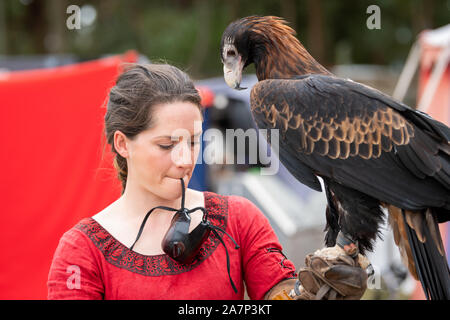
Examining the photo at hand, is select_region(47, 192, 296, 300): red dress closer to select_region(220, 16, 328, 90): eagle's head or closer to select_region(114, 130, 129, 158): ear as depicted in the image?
select_region(114, 130, 129, 158): ear

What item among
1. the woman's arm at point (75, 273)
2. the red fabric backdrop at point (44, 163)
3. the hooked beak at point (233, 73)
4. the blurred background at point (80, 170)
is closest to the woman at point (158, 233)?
the woman's arm at point (75, 273)

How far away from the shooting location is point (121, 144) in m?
1.49

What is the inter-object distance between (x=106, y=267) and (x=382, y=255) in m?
4.10

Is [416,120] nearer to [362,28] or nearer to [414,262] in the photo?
[414,262]

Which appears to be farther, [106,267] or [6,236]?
[6,236]

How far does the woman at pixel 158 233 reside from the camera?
138 centimetres

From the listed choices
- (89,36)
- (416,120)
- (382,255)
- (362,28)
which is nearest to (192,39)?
(89,36)

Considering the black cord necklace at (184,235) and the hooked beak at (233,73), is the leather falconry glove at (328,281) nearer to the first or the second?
the black cord necklace at (184,235)

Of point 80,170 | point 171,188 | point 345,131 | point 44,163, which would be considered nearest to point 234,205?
point 171,188

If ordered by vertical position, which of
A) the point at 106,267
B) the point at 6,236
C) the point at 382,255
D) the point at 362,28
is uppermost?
the point at 362,28

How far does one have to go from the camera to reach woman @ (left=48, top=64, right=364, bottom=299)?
1379 millimetres

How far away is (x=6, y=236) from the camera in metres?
3.79

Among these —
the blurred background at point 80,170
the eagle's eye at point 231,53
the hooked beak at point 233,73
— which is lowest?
the blurred background at point 80,170

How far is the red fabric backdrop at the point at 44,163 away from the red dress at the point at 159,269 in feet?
7.14
